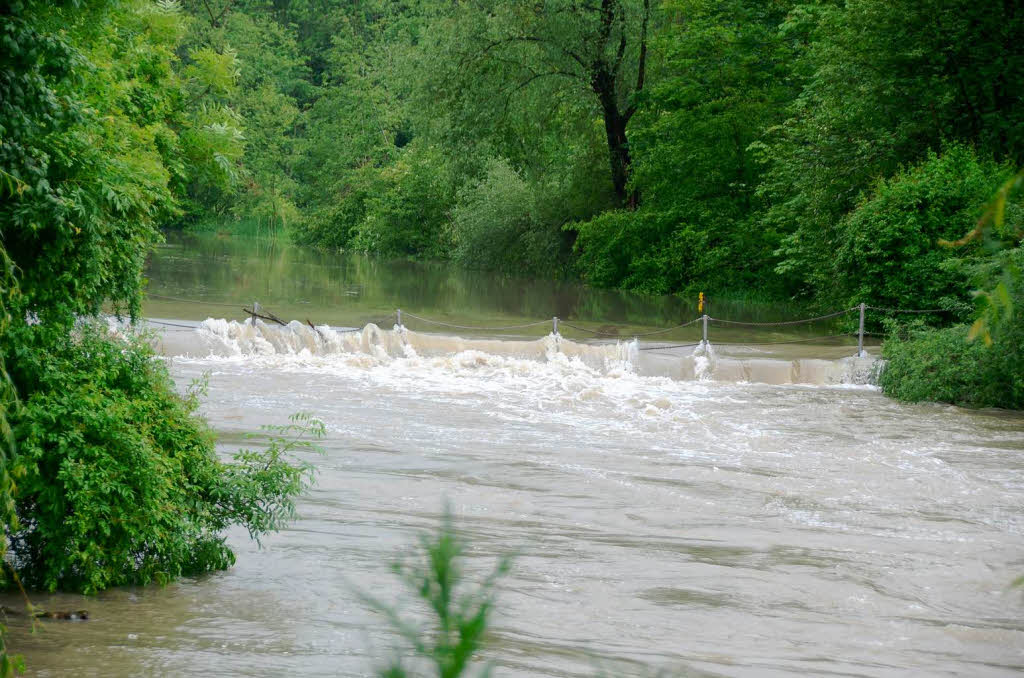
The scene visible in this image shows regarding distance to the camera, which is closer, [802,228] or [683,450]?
[683,450]

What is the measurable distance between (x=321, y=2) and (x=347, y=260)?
1339 inches

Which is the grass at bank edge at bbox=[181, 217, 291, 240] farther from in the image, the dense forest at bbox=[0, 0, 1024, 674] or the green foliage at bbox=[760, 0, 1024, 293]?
the green foliage at bbox=[760, 0, 1024, 293]

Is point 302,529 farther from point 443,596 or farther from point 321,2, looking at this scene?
point 321,2

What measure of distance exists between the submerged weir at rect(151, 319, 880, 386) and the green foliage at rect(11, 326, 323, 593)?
483 inches

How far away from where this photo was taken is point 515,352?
67.9 ft

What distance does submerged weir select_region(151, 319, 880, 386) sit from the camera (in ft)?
63.5

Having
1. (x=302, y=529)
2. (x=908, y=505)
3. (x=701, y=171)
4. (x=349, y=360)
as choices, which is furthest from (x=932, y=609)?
(x=701, y=171)

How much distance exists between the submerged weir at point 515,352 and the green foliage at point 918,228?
2.38 meters

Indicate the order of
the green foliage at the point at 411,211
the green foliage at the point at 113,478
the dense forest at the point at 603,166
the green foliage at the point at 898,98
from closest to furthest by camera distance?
the dense forest at the point at 603,166 < the green foliage at the point at 113,478 < the green foliage at the point at 898,98 < the green foliage at the point at 411,211

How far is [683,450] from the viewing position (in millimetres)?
13812

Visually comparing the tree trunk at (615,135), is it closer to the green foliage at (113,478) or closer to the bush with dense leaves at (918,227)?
the bush with dense leaves at (918,227)

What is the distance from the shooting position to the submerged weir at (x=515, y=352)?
1934 centimetres

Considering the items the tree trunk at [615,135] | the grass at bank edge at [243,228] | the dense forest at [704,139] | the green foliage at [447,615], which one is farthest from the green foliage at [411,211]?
the green foliage at [447,615]

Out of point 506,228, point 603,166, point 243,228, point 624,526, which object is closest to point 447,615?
point 624,526
